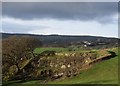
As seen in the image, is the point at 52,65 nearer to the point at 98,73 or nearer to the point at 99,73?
the point at 98,73

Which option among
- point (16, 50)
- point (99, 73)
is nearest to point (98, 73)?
point (99, 73)

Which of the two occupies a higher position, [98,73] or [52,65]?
[98,73]

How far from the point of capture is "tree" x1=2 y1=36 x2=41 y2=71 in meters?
Answer: 65.4

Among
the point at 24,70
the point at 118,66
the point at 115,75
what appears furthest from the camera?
the point at 24,70

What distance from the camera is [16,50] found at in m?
67.8

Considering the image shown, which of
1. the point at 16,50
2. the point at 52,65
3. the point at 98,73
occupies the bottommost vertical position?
the point at 52,65

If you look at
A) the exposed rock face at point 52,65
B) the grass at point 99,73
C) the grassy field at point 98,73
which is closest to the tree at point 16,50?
the exposed rock face at point 52,65

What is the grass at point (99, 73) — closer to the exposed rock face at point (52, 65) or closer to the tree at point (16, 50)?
the exposed rock face at point (52, 65)

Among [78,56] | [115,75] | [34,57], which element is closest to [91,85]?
[115,75]

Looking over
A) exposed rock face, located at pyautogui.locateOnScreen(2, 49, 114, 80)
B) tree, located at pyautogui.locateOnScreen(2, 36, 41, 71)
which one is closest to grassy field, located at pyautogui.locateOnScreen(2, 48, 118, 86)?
exposed rock face, located at pyautogui.locateOnScreen(2, 49, 114, 80)

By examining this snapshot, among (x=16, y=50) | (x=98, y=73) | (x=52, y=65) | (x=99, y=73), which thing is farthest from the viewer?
(x=16, y=50)

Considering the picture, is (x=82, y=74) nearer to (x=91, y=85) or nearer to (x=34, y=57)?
(x=91, y=85)

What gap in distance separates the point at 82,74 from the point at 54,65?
54.1 ft

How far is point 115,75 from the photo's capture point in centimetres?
4097
